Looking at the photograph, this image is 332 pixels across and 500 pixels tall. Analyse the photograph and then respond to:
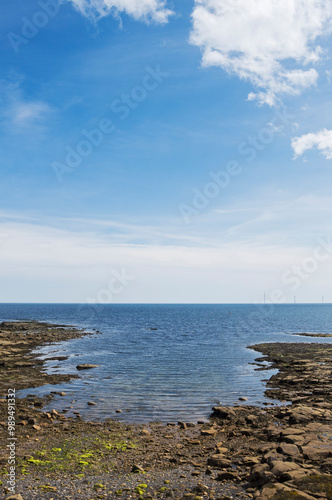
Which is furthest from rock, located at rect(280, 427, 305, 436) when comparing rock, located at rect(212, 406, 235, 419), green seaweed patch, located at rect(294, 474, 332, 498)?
green seaweed patch, located at rect(294, 474, 332, 498)

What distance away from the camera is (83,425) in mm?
23797

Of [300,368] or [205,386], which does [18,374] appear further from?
[300,368]

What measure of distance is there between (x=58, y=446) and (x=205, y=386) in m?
20.0

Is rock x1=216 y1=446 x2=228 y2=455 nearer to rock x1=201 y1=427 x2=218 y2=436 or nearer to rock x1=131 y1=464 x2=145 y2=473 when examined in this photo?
rock x1=201 y1=427 x2=218 y2=436

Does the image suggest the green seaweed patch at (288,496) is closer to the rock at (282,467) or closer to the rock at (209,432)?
the rock at (282,467)

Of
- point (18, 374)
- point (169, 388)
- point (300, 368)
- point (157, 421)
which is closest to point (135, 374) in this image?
point (169, 388)

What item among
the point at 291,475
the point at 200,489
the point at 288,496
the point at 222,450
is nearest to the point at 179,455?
the point at 222,450

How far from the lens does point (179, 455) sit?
1898 centimetres

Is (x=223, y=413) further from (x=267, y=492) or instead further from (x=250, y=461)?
(x=267, y=492)

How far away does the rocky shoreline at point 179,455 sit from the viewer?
14.5 m

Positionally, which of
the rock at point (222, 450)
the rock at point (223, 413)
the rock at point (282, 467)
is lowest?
the rock at point (223, 413)

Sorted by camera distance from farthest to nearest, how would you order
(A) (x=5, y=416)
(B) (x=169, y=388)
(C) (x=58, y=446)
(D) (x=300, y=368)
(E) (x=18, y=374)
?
(D) (x=300, y=368), (E) (x=18, y=374), (B) (x=169, y=388), (A) (x=5, y=416), (C) (x=58, y=446)

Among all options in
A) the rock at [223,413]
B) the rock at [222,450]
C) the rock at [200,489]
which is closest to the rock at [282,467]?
the rock at [200,489]

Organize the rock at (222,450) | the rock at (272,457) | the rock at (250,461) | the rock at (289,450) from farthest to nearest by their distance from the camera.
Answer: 1. the rock at (222,450)
2. the rock at (250,461)
3. the rock at (289,450)
4. the rock at (272,457)
